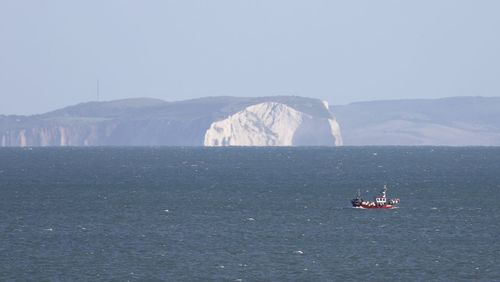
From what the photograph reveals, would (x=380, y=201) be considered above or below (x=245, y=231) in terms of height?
above

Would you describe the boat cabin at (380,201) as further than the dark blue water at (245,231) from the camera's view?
Yes

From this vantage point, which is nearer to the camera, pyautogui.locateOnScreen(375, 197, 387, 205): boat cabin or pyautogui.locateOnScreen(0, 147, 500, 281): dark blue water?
pyautogui.locateOnScreen(0, 147, 500, 281): dark blue water

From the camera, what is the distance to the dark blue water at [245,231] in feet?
237

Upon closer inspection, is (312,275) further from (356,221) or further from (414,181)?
(414,181)

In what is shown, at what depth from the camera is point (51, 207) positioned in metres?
112

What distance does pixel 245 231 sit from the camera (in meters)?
90.9

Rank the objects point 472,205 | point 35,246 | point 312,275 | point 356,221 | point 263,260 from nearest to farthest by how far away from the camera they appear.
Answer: point 312,275 → point 263,260 → point 35,246 → point 356,221 → point 472,205

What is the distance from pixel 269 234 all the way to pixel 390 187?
181 ft

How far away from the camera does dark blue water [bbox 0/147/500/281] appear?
72188mm

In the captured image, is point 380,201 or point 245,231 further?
point 380,201

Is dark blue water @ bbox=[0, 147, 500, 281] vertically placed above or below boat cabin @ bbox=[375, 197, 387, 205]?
below

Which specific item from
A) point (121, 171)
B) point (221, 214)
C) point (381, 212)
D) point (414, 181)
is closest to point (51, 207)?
point (221, 214)

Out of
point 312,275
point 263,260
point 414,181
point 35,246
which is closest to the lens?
point 312,275

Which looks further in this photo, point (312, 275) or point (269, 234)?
point (269, 234)
